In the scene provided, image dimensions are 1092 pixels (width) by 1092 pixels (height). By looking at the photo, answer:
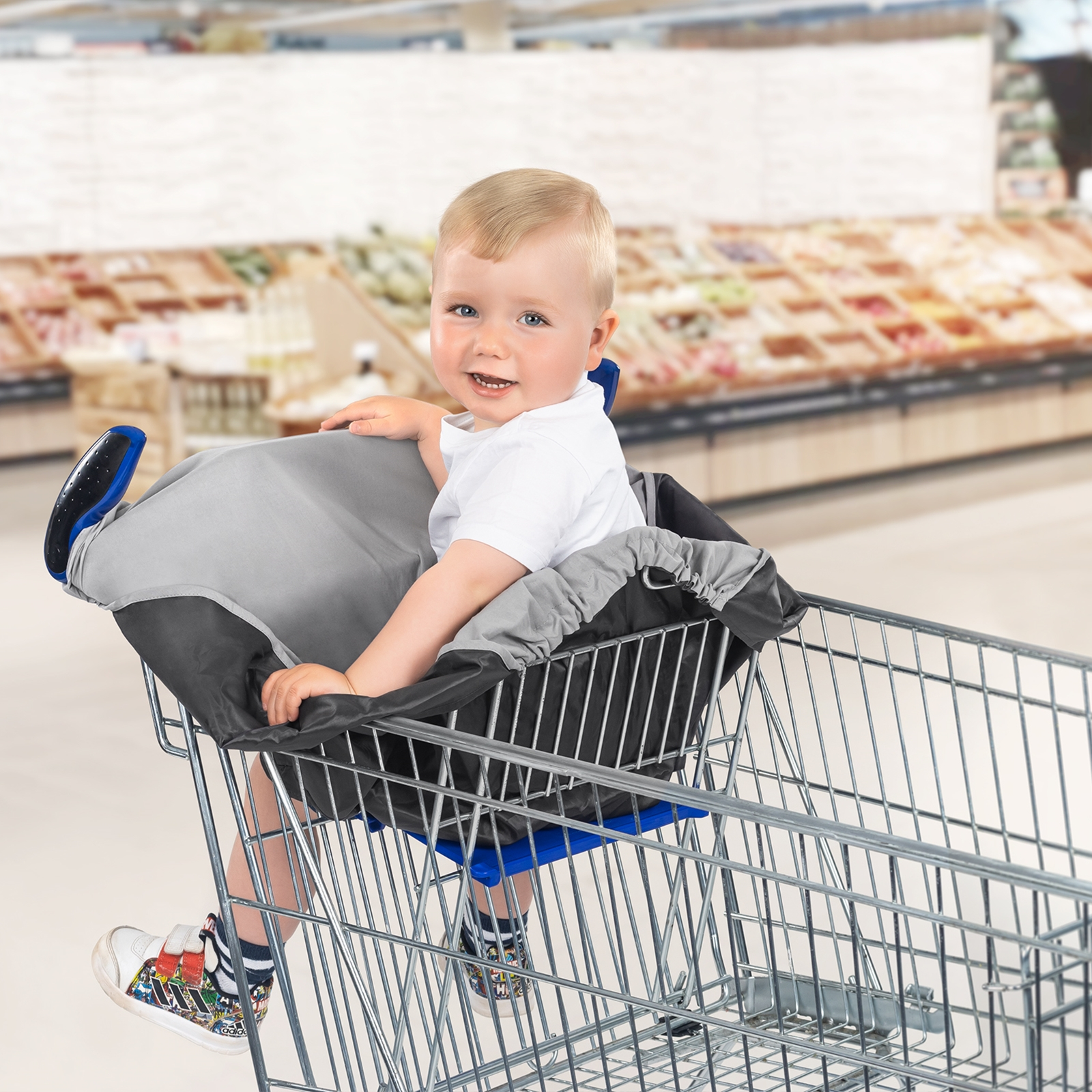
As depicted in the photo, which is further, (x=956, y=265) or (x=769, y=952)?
(x=956, y=265)

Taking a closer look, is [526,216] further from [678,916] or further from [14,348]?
[14,348]

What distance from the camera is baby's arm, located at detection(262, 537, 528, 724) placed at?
1.51 metres

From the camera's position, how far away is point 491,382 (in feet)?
5.53

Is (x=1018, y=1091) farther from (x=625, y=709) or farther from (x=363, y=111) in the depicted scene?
(x=363, y=111)

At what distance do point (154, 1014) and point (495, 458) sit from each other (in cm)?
82

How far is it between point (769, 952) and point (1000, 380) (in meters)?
6.30

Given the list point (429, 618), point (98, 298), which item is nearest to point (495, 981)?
point (429, 618)

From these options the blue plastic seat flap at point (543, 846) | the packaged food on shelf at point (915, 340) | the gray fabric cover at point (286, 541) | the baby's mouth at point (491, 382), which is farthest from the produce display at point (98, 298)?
the blue plastic seat flap at point (543, 846)

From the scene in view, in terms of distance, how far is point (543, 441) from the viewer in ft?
5.35

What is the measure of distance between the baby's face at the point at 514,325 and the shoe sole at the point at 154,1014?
84 cm

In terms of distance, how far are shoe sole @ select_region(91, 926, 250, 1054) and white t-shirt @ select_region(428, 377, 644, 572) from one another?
0.68 metres

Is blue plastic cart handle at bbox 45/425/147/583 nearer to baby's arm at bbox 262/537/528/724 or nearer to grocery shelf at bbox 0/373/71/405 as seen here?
baby's arm at bbox 262/537/528/724

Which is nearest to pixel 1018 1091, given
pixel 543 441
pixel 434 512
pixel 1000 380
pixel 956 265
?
pixel 543 441

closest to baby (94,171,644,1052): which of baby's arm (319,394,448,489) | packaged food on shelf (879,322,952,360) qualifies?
baby's arm (319,394,448,489)
